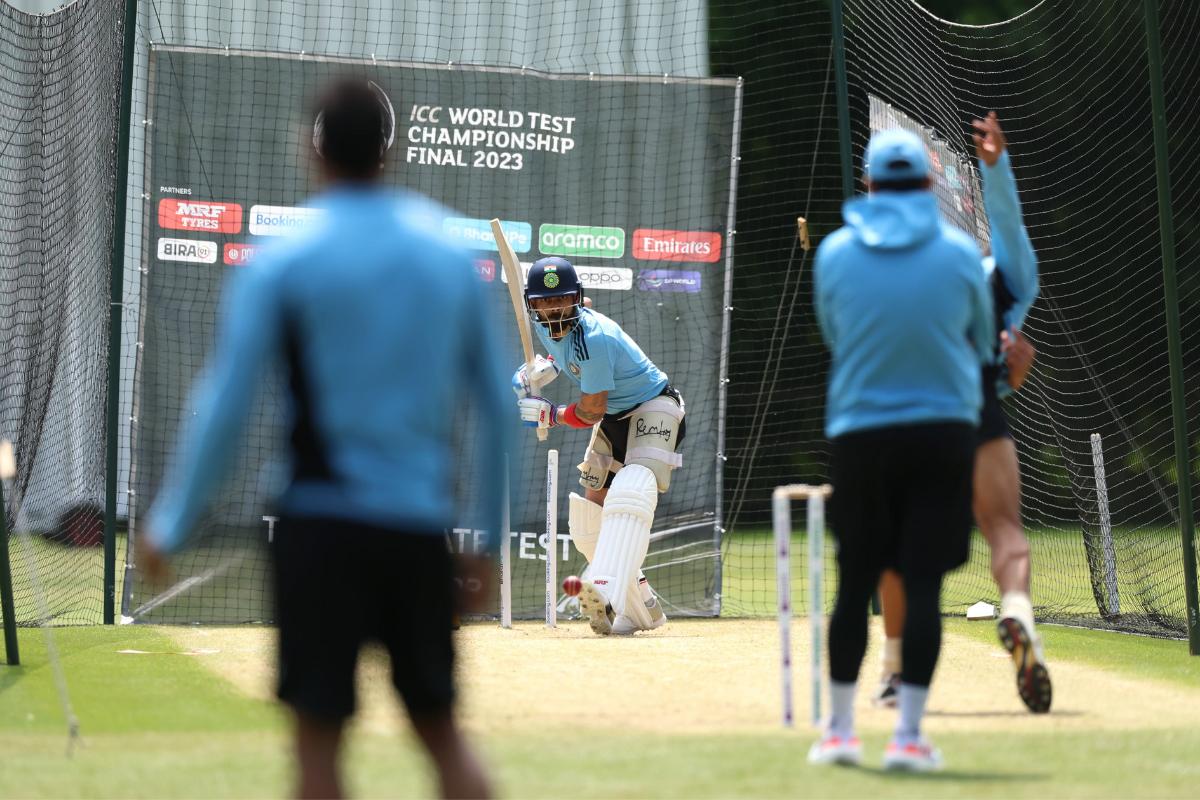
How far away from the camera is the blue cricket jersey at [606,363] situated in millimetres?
9508

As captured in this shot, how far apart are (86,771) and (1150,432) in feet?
40.4

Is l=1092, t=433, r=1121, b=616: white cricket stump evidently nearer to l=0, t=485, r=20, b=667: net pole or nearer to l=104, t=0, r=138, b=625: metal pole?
l=104, t=0, r=138, b=625: metal pole

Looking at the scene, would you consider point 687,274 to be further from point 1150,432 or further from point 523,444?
point 1150,432

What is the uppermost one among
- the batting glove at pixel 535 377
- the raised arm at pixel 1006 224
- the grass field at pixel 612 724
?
the raised arm at pixel 1006 224

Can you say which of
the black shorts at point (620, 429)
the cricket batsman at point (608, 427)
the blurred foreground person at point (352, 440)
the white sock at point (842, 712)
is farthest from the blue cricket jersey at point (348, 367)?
the black shorts at point (620, 429)

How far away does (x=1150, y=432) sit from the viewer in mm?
15758

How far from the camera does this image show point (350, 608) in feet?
11.4

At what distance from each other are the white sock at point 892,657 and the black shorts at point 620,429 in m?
3.22

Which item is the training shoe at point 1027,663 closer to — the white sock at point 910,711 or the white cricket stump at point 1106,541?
the white sock at point 910,711

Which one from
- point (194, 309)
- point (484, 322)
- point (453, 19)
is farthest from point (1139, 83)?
point (484, 322)

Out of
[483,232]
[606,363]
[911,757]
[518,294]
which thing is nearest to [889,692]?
[911,757]

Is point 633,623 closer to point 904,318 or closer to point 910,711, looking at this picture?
point 910,711

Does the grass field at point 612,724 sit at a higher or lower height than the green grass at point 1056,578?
lower

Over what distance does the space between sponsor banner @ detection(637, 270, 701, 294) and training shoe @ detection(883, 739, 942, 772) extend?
6.43 m
